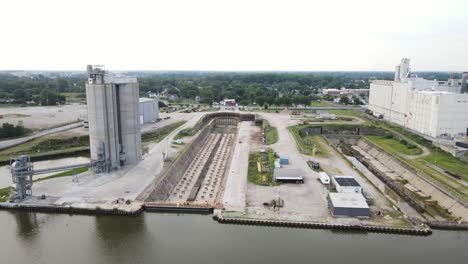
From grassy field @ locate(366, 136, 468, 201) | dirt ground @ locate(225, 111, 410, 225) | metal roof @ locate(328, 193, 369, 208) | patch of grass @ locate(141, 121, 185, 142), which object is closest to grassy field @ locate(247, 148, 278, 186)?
dirt ground @ locate(225, 111, 410, 225)

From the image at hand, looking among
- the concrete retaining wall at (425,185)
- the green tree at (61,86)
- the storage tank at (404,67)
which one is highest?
the storage tank at (404,67)

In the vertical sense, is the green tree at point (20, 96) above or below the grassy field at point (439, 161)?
above

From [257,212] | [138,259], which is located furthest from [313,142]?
[138,259]

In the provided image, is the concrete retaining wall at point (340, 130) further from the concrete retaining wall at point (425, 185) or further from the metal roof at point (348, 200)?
the metal roof at point (348, 200)

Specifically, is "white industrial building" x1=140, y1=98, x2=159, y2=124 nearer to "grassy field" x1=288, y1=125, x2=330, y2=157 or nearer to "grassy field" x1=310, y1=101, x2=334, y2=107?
"grassy field" x1=288, y1=125, x2=330, y2=157

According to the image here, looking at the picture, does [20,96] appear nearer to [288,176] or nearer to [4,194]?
[4,194]

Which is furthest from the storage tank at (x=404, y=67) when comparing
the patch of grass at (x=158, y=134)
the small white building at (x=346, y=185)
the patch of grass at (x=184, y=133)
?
the small white building at (x=346, y=185)

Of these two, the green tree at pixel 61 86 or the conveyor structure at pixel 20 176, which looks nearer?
the conveyor structure at pixel 20 176
